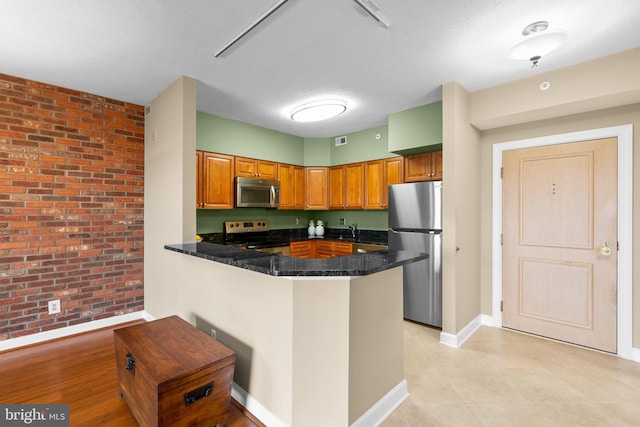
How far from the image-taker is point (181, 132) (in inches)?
109

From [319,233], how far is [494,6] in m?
4.04

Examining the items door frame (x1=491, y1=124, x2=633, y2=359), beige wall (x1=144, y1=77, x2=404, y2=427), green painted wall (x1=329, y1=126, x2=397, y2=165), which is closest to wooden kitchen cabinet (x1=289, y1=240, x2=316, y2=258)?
green painted wall (x1=329, y1=126, x2=397, y2=165)

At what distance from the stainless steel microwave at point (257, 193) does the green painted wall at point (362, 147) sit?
125 cm

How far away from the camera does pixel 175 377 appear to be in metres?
1.48

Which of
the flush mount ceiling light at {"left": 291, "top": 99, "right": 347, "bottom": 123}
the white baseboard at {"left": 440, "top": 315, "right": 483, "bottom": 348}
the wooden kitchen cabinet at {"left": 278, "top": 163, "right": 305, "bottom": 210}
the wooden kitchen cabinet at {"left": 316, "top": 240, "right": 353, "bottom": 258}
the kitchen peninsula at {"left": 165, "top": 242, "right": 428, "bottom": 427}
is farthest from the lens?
the wooden kitchen cabinet at {"left": 278, "top": 163, "right": 305, "bottom": 210}

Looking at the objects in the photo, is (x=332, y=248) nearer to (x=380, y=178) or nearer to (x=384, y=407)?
(x=380, y=178)

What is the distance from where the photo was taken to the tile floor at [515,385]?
1.84 meters

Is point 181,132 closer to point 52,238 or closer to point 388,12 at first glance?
point 52,238

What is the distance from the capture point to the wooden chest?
1.49 meters

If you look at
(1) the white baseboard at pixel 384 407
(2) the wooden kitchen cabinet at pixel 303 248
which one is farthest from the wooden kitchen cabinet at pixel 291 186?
(1) the white baseboard at pixel 384 407

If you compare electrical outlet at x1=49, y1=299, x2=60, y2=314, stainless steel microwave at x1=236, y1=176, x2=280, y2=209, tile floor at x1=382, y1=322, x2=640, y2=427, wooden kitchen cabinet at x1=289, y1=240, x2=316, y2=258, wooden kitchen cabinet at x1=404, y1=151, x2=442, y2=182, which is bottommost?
tile floor at x1=382, y1=322, x2=640, y2=427

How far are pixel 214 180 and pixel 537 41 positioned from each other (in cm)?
358

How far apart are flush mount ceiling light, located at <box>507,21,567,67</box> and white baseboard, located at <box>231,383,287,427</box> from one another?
2952mm

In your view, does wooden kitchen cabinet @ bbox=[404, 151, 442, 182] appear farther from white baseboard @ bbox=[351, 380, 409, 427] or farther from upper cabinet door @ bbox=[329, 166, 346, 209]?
white baseboard @ bbox=[351, 380, 409, 427]
